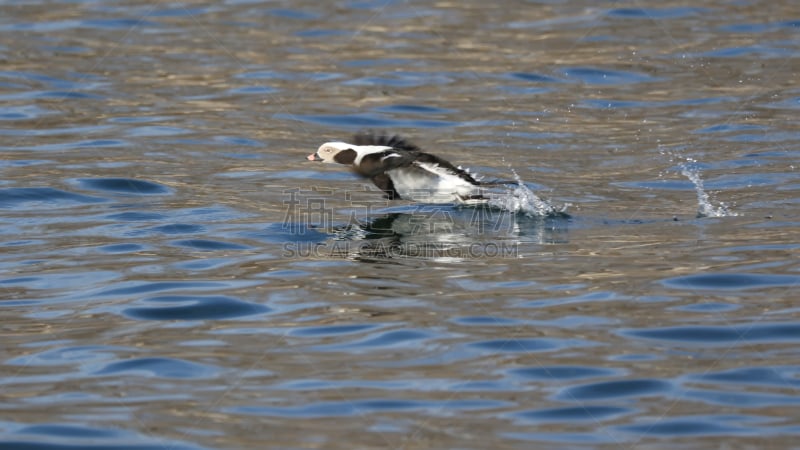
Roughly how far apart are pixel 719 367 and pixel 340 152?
4055mm

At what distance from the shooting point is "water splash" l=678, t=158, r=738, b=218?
841 centimetres

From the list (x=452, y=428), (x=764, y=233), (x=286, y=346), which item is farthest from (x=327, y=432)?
(x=764, y=233)

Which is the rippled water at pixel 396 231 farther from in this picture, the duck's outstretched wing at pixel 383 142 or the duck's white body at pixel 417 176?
→ the duck's outstretched wing at pixel 383 142

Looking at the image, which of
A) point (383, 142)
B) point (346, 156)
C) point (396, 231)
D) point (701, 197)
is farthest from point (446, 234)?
point (701, 197)

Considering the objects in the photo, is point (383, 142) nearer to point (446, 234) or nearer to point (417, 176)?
point (417, 176)

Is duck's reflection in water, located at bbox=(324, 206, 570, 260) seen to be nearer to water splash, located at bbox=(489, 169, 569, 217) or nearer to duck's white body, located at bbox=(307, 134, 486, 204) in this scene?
water splash, located at bbox=(489, 169, 569, 217)

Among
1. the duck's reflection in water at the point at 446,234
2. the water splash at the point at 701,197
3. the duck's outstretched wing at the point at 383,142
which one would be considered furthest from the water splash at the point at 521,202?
the water splash at the point at 701,197

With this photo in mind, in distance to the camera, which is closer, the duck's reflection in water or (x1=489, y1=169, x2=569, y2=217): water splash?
the duck's reflection in water

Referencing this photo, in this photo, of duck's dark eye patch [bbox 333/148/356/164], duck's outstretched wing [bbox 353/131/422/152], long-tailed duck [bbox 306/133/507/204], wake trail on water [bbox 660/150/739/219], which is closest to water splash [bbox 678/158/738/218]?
wake trail on water [bbox 660/150/739/219]

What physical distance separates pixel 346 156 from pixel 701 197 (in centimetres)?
260

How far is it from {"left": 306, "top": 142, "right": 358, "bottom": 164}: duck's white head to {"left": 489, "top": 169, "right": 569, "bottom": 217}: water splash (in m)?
1.05

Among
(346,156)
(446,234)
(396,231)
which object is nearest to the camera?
(446,234)

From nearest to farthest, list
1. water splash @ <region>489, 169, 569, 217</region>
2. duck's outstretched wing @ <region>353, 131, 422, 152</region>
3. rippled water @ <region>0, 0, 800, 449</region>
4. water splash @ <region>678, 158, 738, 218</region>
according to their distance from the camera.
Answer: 1. rippled water @ <region>0, 0, 800, 449</region>
2. water splash @ <region>678, 158, 738, 218</region>
3. water splash @ <region>489, 169, 569, 217</region>
4. duck's outstretched wing @ <region>353, 131, 422, 152</region>

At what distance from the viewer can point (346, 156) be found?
879 centimetres
